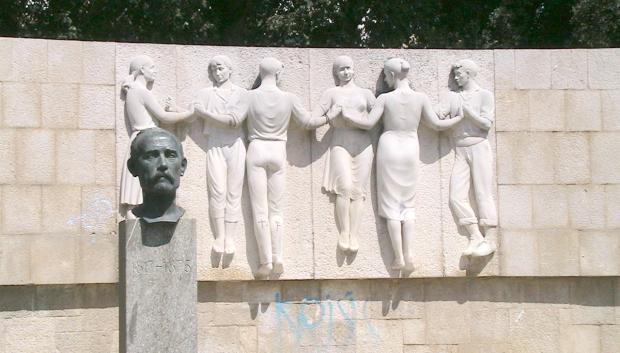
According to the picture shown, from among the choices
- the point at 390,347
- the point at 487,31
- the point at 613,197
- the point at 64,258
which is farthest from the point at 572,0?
the point at 64,258

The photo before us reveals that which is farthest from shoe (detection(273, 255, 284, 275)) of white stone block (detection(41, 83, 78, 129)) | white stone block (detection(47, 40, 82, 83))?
white stone block (detection(47, 40, 82, 83))

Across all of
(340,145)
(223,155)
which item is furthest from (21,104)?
(340,145)

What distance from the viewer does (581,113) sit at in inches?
518

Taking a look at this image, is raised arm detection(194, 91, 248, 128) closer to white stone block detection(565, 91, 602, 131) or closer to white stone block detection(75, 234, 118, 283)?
white stone block detection(75, 234, 118, 283)

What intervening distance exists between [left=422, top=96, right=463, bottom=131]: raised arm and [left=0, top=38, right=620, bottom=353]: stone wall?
0.60 ft

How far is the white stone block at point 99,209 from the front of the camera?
477 inches

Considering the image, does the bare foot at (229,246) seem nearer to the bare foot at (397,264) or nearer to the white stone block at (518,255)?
the bare foot at (397,264)

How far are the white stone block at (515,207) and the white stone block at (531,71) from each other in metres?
1.04

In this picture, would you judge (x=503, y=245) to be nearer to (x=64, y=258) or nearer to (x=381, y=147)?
(x=381, y=147)

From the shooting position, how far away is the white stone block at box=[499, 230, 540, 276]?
12.9 metres

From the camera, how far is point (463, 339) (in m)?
12.9

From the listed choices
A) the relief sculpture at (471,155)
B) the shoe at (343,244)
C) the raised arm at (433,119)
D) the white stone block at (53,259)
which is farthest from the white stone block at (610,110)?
the white stone block at (53,259)

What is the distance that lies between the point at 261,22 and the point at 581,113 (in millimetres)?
8039

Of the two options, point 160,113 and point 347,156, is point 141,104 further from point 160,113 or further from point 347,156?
point 347,156
